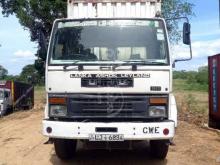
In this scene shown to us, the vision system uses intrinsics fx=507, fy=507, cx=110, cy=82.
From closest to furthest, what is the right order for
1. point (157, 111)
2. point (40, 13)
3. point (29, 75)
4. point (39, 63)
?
point (157, 111), point (39, 63), point (40, 13), point (29, 75)

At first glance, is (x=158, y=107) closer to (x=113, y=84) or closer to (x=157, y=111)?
(x=157, y=111)

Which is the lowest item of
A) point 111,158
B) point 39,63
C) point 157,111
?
point 111,158

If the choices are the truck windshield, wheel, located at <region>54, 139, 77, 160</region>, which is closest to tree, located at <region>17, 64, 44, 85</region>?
wheel, located at <region>54, 139, 77, 160</region>

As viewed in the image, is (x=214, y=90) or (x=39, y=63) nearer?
(x=39, y=63)

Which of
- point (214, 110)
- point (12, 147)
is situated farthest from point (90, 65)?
point (214, 110)

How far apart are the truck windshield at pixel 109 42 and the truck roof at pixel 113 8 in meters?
1.20

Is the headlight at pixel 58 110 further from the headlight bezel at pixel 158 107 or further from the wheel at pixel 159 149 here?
the wheel at pixel 159 149

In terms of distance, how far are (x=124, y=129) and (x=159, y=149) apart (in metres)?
1.65

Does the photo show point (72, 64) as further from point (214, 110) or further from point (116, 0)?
point (214, 110)

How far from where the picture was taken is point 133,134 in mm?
8211

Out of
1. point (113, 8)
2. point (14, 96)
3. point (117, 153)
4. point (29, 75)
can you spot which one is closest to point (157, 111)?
point (117, 153)

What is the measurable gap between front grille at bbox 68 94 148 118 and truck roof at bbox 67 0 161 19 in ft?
7.83

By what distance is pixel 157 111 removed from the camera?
27.5 feet

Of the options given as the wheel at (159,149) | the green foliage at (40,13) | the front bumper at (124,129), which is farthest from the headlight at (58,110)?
the green foliage at (40,13)
